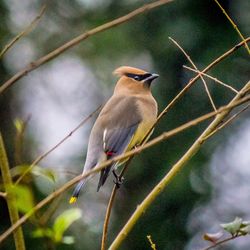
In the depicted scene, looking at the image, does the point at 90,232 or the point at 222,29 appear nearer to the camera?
the point at 90,232

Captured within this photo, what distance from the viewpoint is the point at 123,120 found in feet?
15.0

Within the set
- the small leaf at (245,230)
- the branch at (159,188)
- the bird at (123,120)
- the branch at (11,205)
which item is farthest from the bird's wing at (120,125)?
the branch at (11,205)

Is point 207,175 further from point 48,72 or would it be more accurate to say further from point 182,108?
point 48,72

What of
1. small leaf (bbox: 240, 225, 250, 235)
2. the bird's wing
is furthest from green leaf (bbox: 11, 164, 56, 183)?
the bird's wing

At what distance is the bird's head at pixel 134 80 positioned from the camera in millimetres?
4977

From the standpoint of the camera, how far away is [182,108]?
8961mm

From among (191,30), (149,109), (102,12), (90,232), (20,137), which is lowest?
(20,137)

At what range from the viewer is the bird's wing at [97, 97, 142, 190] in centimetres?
425

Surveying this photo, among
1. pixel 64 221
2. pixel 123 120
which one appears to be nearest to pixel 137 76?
pixel 123 120

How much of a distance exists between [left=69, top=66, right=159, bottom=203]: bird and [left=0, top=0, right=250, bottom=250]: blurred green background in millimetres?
3443

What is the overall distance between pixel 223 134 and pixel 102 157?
199 inches

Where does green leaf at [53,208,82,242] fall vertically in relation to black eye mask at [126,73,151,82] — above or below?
below

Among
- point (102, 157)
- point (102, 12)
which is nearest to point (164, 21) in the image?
point (102, 12)

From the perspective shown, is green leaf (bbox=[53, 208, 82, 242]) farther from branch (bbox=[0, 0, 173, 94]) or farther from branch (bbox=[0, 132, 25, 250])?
branch (bbox=[0, 0, 173, 94])
